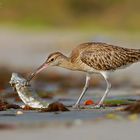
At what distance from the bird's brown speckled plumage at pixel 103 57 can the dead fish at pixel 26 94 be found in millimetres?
1697

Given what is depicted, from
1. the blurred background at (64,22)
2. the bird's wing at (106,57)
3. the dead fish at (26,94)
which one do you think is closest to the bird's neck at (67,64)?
the bird's wing at (106,57)

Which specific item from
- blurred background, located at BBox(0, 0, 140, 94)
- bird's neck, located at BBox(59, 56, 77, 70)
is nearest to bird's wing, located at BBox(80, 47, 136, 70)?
bird's neck, located at BBox(59, 56, 77, 70)

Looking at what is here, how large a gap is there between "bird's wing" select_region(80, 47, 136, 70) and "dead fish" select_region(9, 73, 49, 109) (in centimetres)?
169

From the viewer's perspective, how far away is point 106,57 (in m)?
16.5

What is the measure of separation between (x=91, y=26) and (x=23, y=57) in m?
13.2

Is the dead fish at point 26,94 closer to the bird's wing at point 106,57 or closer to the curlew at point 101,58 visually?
the curlew at point 101,58

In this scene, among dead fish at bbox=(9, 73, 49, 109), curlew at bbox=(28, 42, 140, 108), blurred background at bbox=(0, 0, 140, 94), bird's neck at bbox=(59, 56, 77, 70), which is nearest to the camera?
dead fish at bbox=(9, 73, 49, 109)

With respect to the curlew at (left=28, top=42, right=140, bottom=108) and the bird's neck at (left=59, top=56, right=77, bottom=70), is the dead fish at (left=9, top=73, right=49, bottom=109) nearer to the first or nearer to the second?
the curlew at (left=28, top=42, right=140, bottom=108)

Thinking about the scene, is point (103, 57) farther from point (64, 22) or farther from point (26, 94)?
point (64, 22)

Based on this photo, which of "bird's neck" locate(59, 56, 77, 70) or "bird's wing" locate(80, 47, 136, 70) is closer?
"bird's wing" locate(80, 47, 136, 70)

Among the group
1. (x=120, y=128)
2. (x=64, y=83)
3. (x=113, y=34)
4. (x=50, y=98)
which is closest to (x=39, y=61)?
(x=64, y=83)

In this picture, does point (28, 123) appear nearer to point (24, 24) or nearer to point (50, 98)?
point (50, 98)

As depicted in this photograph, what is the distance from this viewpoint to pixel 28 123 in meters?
12.8

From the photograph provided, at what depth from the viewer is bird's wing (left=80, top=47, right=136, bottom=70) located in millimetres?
16375
